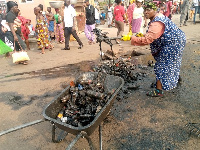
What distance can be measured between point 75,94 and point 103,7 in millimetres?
18153

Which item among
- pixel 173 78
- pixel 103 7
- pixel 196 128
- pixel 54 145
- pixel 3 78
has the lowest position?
pixel 54 145

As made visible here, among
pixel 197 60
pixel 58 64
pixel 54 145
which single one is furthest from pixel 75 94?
pixel 197 60

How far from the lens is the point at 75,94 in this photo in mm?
2727

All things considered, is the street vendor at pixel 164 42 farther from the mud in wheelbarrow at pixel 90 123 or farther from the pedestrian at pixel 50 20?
the pedestrian at pixel 50 20

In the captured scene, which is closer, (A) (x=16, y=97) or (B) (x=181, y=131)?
(B) (x=181, y=131)

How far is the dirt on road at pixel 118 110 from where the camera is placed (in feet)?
8.91

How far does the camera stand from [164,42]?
3.13m

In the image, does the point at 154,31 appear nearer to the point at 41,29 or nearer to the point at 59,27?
the point at 41,29

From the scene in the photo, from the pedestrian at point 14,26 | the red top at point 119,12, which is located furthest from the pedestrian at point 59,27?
the red top at point 119,12

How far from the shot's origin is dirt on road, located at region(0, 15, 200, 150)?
8.91ft

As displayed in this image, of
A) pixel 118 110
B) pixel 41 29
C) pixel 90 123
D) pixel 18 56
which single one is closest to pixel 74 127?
pixel 90 123

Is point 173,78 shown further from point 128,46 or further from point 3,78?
point 3,78

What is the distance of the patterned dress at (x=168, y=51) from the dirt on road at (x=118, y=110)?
0.63 metres

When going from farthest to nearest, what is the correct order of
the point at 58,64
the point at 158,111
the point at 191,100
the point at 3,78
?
the point at 58,64
the point at 3,78
the point at 191,100
the point at 158,111
